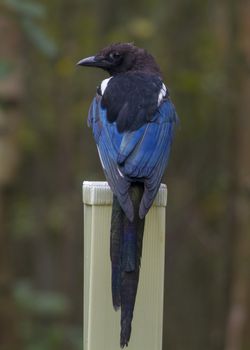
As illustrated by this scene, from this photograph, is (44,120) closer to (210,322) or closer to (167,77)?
(167,77)

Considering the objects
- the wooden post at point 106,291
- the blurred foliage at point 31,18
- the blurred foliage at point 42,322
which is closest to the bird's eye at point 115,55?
the blurred foliage at point 31,18

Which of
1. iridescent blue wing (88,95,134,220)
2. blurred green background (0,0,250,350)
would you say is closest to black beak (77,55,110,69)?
iridescent blue wing (88,95,134,220)

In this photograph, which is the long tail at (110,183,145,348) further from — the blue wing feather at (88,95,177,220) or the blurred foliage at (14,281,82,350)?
the blurred foliage at (14,281,82,350)

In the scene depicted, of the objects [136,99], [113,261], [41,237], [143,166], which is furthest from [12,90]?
[41,237]

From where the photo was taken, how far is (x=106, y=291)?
3.33m

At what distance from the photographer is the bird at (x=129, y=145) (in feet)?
11.0

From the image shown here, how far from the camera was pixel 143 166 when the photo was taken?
3879 millimetres

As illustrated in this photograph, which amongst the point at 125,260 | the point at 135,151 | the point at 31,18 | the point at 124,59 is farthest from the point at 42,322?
the point at 125,260

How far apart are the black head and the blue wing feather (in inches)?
20.4

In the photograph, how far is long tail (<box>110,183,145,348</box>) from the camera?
10.7 ft

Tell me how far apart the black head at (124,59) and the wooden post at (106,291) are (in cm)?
180

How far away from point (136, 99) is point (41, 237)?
688cm

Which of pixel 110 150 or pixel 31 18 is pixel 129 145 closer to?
pixel 110 150

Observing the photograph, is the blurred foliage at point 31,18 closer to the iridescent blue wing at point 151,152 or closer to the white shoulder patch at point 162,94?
the white shoulder patch at point 162,94
